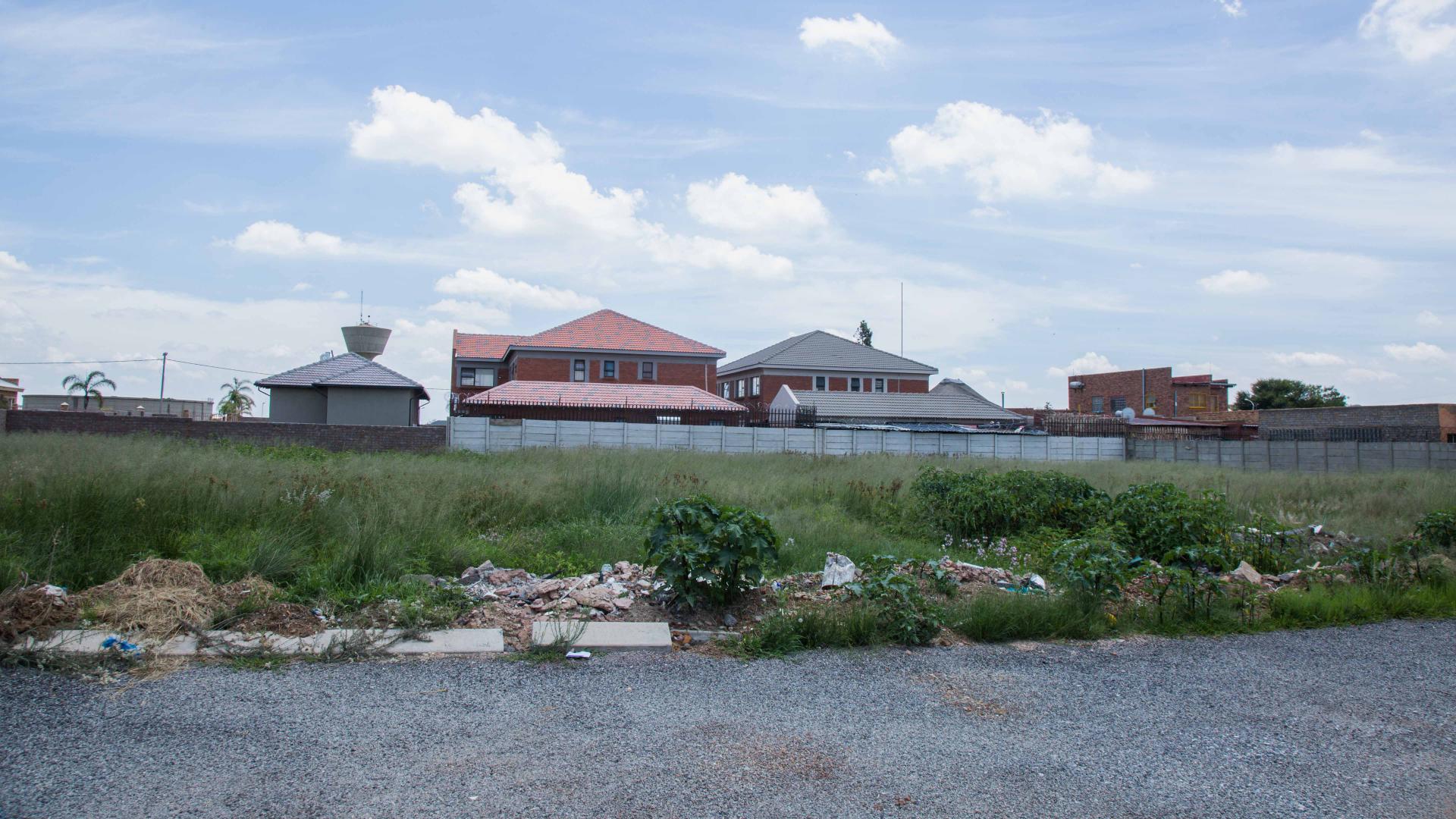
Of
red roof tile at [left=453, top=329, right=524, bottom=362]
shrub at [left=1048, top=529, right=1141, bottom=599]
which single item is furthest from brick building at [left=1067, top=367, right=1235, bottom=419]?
shrub at [left=1048, top=529, right=1141, bottom=599]

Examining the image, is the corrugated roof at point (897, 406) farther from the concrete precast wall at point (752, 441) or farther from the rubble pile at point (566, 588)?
the rubble pile at point (566, 588)

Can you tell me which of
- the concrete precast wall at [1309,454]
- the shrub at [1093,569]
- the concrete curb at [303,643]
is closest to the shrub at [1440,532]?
the shrub at [1093,569]

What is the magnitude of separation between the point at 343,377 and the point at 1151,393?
160 feet

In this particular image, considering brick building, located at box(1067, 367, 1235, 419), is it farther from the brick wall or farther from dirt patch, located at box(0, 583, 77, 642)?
dirt patch, located at box(0, 583, 77, 642)

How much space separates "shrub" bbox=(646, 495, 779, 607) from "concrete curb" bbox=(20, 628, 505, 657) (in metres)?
1.28

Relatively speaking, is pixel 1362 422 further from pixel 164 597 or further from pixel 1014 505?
pixel 164 597

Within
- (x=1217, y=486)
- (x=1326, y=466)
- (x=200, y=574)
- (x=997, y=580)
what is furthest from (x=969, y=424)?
(x=200, y=574)

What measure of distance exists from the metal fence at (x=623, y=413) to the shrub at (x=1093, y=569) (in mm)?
24877

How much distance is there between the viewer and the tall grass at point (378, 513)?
6.50 m

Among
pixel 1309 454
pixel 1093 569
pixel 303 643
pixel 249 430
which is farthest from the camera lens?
pixel 1309 454

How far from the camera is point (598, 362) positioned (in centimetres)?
4784

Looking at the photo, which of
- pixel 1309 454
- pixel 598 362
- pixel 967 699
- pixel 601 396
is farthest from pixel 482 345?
pixel 967 699

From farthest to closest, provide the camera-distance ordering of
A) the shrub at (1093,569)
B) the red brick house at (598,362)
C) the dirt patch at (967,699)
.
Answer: the red brick house at (598,362) → the shrub at (1093,569) → the dirt patch at (967,699)

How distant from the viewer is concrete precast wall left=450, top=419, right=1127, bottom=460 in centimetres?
2511
